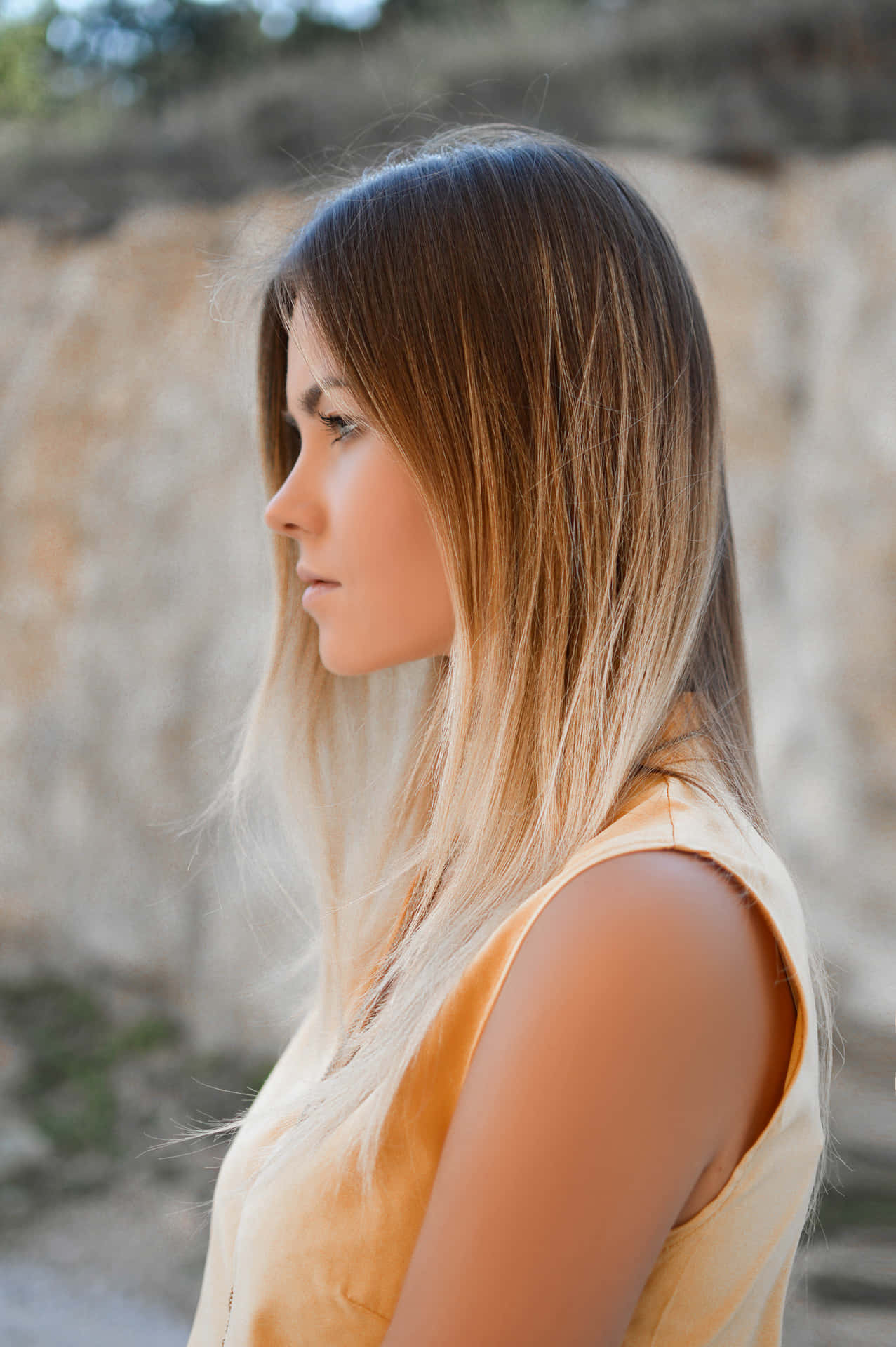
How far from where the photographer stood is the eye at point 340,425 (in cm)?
79

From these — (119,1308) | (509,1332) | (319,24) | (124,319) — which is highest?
(319,24)

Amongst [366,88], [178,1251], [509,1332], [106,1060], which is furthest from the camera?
[366,88]

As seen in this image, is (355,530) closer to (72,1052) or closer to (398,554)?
(398,554)

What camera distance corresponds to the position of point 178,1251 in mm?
2695

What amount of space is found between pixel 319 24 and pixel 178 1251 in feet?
12.8

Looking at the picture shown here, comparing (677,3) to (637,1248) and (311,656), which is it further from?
(637,1248)

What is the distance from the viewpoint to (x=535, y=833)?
68cm

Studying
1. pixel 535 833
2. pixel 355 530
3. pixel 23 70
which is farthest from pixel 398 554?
pixel 23 70

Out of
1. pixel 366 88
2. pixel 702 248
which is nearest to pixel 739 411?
pixel 702 248

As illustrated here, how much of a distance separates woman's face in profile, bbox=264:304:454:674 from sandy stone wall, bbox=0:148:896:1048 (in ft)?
7.44

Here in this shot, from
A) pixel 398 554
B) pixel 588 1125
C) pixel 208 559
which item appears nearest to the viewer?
pixel 588 1125

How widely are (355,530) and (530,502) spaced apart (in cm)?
13

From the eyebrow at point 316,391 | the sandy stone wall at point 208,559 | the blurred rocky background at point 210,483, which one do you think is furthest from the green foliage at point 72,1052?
the eyebrow at point 316,391

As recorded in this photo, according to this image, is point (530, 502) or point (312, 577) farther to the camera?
point (312, 577)
